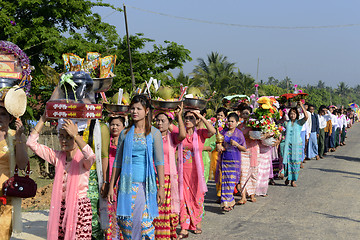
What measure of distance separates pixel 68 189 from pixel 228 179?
4.53 meters

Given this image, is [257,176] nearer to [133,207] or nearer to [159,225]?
[159,225]

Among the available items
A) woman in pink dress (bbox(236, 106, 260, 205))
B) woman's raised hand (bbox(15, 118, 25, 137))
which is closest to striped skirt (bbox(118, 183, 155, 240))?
woman's raised hand (bbox(15, 118, 25, 137))

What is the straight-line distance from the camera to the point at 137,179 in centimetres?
502

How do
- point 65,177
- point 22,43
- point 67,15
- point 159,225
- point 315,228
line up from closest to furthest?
point 65,177 → point 159,225 → point 315,228 → point 22,43 → point 67,15

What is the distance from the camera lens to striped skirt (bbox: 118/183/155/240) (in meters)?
4.99

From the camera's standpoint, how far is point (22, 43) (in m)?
16.6

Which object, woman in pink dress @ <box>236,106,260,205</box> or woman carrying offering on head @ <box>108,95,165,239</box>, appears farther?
woman in pink dress @ <box>236,106,260,205</box>

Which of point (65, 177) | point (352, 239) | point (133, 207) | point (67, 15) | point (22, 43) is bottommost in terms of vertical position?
point (352, 239)

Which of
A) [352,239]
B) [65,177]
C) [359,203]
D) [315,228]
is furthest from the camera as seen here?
[359,203]

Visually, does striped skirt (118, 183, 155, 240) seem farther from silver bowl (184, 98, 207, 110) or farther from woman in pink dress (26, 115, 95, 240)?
silver bowl (184, 98, 207, 110)

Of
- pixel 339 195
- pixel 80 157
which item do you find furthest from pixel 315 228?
pixel 80 157

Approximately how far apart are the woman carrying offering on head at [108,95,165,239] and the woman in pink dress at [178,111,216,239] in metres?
2.24

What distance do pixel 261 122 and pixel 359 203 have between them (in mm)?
2641

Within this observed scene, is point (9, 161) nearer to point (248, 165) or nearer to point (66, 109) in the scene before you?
point (66, 109)
